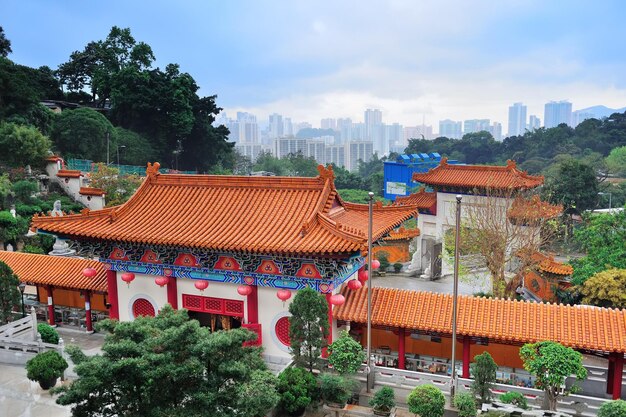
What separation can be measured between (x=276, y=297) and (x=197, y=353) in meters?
5.83

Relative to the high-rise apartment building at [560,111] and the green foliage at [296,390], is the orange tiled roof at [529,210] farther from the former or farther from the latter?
the high-rise apartment building at [560,111]

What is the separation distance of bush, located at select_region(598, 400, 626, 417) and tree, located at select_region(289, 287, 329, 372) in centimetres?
615

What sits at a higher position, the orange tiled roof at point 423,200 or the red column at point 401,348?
the orange tiled roof at point 423,200

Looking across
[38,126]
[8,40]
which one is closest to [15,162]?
[38,126]

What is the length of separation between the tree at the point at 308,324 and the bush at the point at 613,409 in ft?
20.2

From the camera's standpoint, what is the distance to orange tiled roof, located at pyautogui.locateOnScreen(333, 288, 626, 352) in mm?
12894

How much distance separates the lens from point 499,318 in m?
13.7

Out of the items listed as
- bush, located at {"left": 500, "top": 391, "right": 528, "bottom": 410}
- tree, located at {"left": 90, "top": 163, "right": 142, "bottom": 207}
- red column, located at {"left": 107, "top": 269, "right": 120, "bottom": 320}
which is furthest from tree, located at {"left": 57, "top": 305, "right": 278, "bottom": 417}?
tree, located at {"left": 90, "top": 163, "right": 142, "bottom": 207}

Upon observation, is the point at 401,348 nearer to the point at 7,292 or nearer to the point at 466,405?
the point at 466,405

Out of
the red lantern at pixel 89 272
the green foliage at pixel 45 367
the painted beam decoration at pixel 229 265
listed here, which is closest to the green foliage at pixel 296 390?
the painted beam decoration at pixel 229 265

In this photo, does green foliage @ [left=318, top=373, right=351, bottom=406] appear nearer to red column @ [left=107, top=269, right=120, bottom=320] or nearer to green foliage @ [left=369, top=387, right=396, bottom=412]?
green foliage @ [left=369, top=387, right=396, bottom=412]

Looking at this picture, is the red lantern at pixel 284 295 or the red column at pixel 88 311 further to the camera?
the red column at pixel 88 311

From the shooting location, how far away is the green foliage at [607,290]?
65.0 feet

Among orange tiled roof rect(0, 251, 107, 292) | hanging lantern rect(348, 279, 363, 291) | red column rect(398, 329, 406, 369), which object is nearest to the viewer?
red column rect(398, 329, 406, 369)
